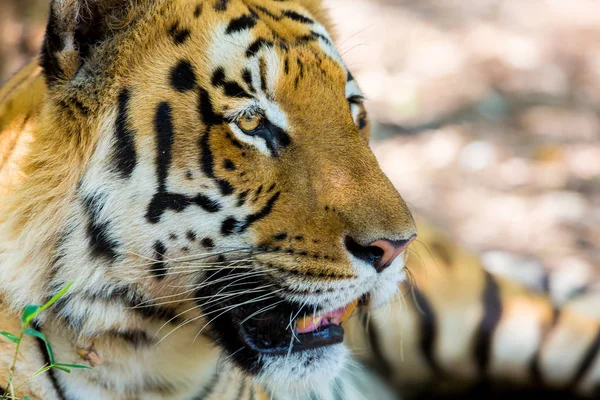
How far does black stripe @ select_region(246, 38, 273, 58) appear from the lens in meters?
1.89

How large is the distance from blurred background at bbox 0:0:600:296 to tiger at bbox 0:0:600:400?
1.88 meters

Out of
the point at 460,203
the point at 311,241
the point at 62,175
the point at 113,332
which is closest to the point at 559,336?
the point at 460,203

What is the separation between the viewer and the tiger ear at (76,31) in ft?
6.00

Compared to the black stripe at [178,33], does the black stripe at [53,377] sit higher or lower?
lower

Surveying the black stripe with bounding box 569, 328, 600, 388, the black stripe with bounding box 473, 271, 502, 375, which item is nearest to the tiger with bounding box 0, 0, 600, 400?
the black stripe with bounding box 473, 271, 502, 375

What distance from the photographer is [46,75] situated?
1879 mm

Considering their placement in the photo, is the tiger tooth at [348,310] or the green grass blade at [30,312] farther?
the tiger tooth at [348,310]

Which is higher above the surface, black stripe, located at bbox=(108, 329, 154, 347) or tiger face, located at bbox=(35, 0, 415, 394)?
tiger face, located at bbox=(35, 0, 415, 394)

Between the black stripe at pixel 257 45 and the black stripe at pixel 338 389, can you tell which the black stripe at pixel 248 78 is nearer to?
the black stripe at pixel 257 45

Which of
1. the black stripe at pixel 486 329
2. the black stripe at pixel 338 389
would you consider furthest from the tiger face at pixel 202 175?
the black stripe at pixel 486 329

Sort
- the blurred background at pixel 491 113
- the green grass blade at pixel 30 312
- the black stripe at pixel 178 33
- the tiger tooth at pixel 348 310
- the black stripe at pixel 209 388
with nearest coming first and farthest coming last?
the green grass blade at pixel 30 312
the black stripe at pixel 178 33
the tiger tooth at pixel 348 310
the black stripe at pixel 209 388
the blurred background at pixel 491 113

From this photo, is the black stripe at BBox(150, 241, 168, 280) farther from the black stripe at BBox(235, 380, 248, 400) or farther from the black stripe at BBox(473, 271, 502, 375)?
the black stripe at BBox(473, 271, 502, 375)

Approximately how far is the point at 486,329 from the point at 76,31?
6.43 ft

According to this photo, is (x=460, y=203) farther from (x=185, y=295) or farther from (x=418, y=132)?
(x=185, y=295)
